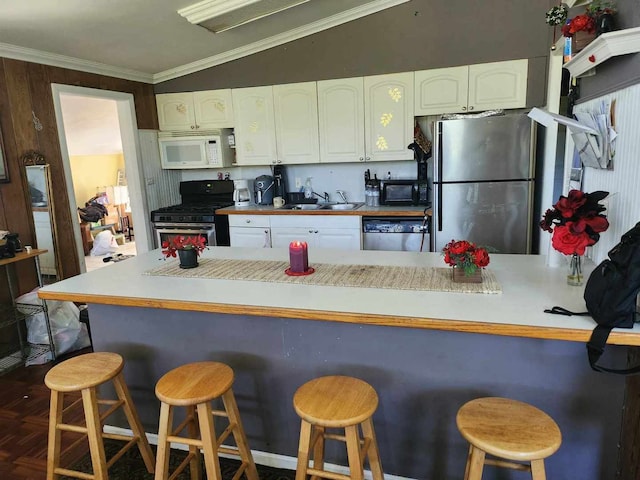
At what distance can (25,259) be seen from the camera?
3.30 meters

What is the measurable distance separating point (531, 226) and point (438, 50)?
1.65m

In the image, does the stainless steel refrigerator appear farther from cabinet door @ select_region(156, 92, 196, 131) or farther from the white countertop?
cabinet door @ select_region(156, 92, 196, 131)

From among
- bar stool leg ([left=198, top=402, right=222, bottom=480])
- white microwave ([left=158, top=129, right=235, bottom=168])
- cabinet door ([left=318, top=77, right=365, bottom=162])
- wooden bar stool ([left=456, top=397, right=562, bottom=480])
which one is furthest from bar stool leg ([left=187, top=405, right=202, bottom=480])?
white microwave ([left=158, top=129, right=235, bottom=168])

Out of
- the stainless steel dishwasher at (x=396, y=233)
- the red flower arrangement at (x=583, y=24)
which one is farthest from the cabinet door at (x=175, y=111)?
the red flower arrangement at (x=583, y=24)

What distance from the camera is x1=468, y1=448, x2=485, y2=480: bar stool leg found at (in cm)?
128

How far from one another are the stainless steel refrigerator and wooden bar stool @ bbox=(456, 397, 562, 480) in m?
2.26

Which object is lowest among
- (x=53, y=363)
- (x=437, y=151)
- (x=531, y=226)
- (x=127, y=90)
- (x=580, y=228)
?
(x=53, y=363)

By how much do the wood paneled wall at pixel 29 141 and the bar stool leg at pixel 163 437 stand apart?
2392 mm

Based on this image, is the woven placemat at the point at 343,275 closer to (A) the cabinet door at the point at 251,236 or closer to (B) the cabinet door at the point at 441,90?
(A) the cabinet door at the point at 251,236

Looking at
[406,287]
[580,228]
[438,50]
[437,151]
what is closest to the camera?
[580,228]

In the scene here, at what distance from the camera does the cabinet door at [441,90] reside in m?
3.66

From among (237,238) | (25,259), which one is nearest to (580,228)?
(237,238)

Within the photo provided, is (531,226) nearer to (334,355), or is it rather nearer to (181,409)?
(334,355)

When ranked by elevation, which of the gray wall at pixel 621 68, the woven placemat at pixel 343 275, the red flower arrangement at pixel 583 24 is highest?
the red flower arrangement at pixel 583 24
